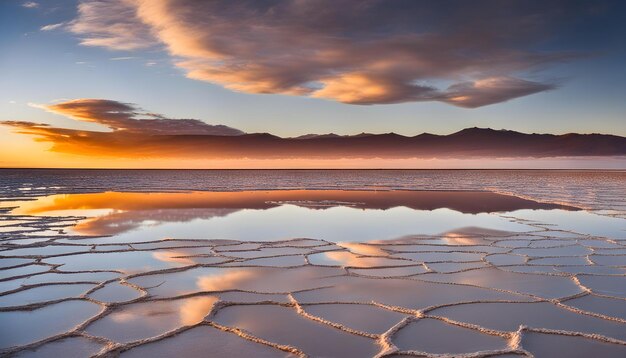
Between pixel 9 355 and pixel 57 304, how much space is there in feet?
3.31

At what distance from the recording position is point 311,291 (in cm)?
402

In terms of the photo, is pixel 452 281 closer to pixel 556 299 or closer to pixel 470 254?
pixel 556 299

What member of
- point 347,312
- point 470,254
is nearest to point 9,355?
point 347,312

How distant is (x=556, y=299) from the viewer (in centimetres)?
380

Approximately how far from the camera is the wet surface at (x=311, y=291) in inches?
115

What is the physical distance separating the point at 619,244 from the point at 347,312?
15.6ft

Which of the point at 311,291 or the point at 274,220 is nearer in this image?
the point at 311,291

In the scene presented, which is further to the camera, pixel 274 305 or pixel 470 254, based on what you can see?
pixel 470 254

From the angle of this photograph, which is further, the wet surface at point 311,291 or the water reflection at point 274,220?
the water reflection at point 274,220

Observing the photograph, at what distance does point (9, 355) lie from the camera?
2.71 meters

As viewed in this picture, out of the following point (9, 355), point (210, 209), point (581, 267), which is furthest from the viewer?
point (210, 209)

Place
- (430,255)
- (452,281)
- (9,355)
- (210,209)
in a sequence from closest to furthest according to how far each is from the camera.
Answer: (9,355)
(452,281)
(430,255)
(210,209)

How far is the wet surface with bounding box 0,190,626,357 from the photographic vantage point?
9.55ft

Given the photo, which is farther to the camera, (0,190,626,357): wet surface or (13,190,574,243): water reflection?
(13,190,574,243): water reflection
